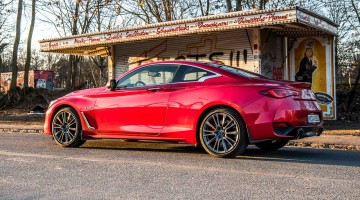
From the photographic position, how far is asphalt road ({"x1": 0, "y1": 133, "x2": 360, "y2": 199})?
4.97m

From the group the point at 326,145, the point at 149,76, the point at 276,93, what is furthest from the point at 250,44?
the point at 276,93

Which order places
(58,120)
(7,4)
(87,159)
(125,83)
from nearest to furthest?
(87,159), (125,83), (58,120), (7,4)

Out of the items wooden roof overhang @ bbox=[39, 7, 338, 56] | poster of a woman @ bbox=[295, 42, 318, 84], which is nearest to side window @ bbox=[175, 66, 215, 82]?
wooden roof overhang @ bbox=[39, 7, 338, 56]

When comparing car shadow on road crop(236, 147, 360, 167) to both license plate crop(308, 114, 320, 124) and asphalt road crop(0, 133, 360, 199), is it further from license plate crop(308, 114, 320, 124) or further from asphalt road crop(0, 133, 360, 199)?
license plate crop(308, 114, 320, 124)

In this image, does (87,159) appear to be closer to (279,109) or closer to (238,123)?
(238,123)

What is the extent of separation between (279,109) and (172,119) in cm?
177

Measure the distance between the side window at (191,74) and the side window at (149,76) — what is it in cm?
17

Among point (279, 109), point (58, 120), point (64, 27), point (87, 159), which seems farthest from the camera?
point (64, 27)

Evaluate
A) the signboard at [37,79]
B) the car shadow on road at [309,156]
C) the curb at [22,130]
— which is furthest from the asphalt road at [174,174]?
the signboard at [37,79]

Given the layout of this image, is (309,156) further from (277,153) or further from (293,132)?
(293,132)

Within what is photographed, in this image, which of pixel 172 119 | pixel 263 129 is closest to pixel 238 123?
pixel 263 129

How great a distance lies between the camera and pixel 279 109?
6.77 meters

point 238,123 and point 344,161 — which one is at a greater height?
point 238,123

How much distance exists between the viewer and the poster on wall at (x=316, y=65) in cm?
1477
